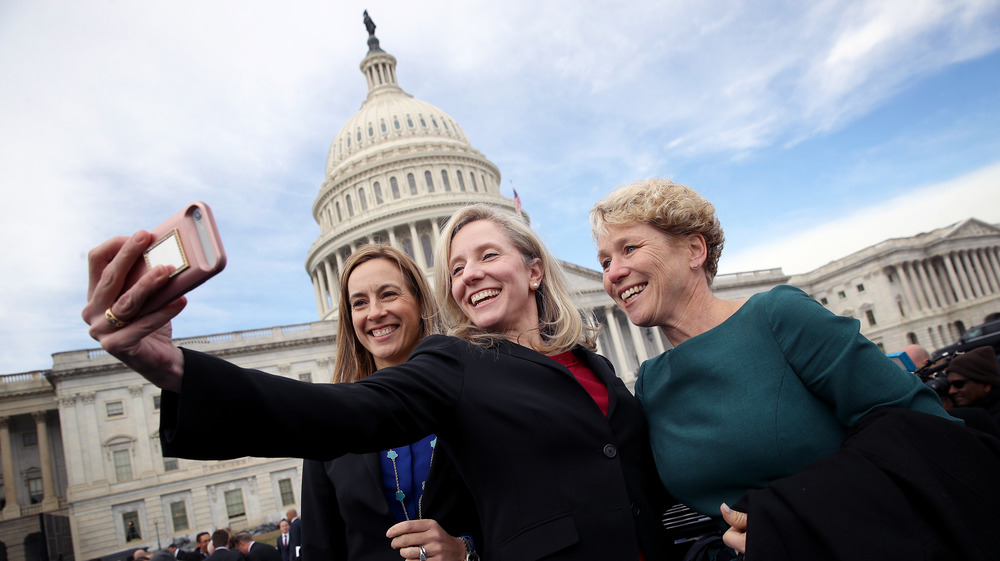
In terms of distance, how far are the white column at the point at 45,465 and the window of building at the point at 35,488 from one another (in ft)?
1.83

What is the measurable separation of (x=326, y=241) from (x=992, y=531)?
6799 centimetres

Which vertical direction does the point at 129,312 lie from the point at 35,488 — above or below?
below

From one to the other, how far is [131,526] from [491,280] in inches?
1817

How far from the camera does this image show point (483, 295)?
2973mm

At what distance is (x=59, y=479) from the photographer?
46.8 metres

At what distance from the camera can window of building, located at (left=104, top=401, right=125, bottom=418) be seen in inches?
1618

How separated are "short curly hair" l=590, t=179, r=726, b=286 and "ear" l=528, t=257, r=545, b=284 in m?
0.34

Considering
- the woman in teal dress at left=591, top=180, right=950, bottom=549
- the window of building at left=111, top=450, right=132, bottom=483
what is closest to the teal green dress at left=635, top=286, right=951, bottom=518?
the woman in teal dress at left=591, top=180, right=950, bottom=549

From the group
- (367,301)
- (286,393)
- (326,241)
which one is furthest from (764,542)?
(326,241)

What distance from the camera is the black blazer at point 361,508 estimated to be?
9.01 ft

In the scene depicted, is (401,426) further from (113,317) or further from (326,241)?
(326,241)

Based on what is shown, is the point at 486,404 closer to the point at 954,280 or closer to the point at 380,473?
the point at 380,473

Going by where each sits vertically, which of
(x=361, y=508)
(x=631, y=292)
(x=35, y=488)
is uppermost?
(x=35, y=488)

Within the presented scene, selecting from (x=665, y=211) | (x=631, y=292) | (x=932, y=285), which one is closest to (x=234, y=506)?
(x=631, y=292)
